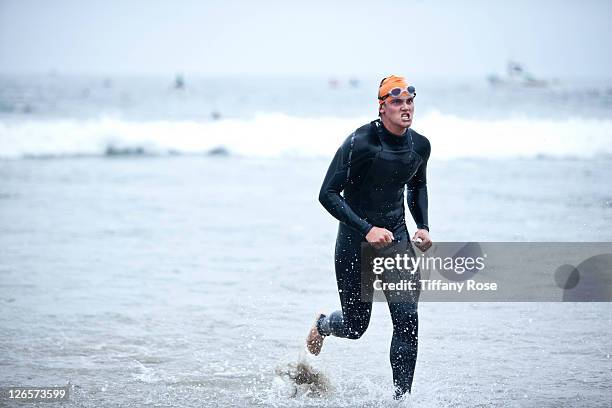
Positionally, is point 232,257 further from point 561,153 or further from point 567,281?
point 561,153

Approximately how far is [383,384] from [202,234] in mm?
6058

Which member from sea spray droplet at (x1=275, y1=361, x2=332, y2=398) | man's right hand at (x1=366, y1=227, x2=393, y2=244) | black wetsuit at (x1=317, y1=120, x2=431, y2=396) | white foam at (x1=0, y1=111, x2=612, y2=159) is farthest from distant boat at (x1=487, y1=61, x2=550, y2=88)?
man's right hand at (x1=366, y1=227, x2=393, y2=244)

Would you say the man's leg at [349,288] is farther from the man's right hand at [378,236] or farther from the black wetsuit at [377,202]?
the man's right hand at [378,236]

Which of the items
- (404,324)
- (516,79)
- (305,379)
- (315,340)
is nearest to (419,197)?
(404,324)

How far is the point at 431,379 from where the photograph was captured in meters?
5.93

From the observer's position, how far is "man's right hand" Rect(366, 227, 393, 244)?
476cm

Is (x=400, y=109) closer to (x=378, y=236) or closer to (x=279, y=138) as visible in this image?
(x=378, y=236)

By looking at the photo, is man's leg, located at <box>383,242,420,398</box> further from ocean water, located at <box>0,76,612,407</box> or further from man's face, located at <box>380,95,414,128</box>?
man's face, located at <box>380,95,414,128</box>

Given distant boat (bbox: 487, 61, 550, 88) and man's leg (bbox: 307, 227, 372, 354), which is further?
distant boat (bbox: 487, 61, 550, 88)

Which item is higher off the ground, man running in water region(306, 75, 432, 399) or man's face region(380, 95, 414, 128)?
man's face region(380, 95, 414, 128)

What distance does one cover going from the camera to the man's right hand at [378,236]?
187 inches

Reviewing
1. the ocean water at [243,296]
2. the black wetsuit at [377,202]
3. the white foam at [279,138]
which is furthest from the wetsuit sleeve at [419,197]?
the white foam at [279,138]

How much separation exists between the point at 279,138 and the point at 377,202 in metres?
22.2

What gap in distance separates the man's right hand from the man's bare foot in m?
1.10
